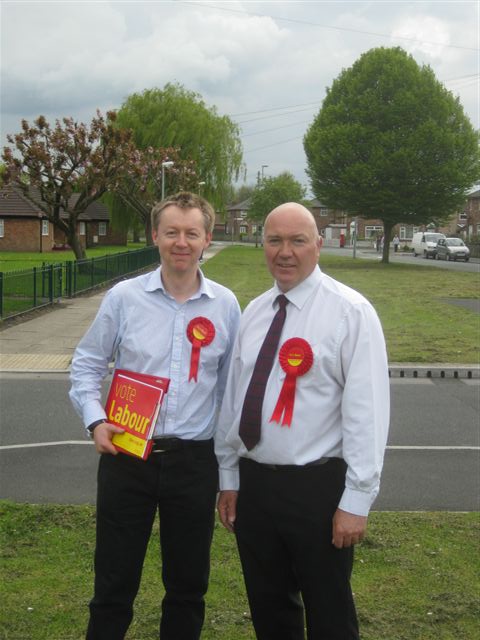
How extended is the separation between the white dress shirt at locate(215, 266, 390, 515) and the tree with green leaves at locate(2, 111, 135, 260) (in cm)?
2628

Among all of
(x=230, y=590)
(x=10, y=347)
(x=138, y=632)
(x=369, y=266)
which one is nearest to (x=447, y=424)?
(x=230, y=590)

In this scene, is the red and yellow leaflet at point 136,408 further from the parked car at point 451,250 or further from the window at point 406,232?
the window at point 406,232

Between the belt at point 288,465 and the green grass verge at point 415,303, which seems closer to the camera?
the belt at point 288,465

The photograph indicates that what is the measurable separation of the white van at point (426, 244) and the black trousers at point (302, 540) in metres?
59.4

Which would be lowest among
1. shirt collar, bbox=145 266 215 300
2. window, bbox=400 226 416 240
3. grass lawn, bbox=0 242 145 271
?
grass lawn, bbox=0 242 145 271

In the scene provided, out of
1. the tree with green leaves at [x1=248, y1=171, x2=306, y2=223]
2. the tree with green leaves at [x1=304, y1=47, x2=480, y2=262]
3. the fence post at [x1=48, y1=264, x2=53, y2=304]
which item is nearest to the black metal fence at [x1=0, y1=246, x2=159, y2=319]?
the fence post at [x1=48, y1=264, x2=53, y2=304]

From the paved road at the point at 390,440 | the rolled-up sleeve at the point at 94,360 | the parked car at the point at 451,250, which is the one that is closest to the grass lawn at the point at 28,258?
the paved road at the point at 390,440

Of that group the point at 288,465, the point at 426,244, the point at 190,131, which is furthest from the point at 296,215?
the point at 426,244

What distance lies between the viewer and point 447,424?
852 cm

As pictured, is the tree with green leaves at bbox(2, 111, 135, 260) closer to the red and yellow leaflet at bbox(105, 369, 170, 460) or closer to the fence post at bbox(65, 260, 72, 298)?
the fence post at bbox(65, 260, 72, 298)

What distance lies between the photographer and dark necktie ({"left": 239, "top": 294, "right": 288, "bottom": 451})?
111 inches

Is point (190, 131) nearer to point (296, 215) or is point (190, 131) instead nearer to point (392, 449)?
point (392, 449)

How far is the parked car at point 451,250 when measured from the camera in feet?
184

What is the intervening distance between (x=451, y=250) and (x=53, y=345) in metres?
47.0
